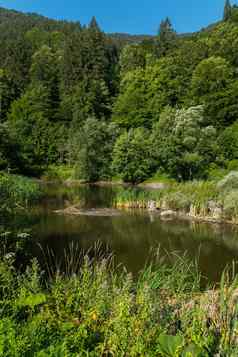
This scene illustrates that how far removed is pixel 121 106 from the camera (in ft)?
201

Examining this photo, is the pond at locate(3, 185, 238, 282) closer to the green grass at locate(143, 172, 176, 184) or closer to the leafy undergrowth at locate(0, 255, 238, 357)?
the leafy undergrowth at locate(0, 255, 238, 357)

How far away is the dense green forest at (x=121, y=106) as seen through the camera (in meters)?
40.8

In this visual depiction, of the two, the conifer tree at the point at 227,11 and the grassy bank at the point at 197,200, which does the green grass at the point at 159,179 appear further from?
the conifer tree at the point at 227,11

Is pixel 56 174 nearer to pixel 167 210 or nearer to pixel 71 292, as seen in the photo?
pixel 167 210

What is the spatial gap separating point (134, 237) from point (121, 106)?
1868 inches

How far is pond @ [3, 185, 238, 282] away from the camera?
12.7 metres

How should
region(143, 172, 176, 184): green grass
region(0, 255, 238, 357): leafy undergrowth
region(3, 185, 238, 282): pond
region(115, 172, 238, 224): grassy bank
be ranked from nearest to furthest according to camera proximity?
region(0, 255, 238, 357): leafy undergrowth → region(3, 185, 238, 282): pond → region(115, 172, 238, 224): grassy bank → region(143, 172, 176, 184): green grass

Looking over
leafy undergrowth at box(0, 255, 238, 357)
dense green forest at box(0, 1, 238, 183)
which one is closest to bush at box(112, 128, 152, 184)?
dense green forest at box(0, 1, 238, 183)

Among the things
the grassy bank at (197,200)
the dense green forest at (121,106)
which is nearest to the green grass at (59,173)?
the dense green forest at (121,106)

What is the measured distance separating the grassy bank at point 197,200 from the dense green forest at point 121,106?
9.23m

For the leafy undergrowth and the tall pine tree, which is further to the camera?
the tall pine tree

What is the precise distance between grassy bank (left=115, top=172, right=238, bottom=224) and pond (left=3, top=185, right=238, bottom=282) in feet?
3.63

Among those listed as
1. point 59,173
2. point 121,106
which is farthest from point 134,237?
point 121,106

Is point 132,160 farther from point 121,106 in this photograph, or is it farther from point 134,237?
point 134,237
